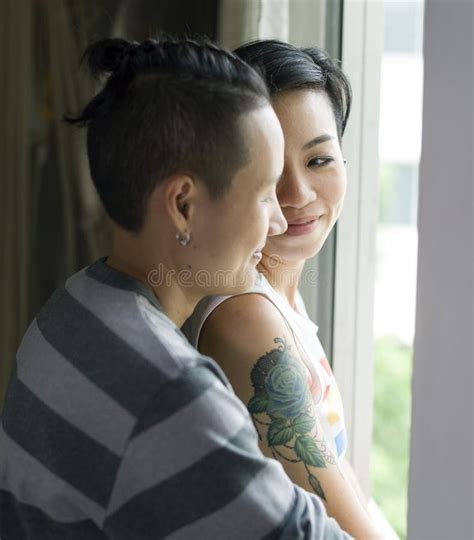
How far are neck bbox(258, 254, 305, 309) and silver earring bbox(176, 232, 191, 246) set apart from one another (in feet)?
1.22

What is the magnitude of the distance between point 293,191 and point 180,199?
31cm

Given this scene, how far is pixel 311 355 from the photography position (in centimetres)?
113

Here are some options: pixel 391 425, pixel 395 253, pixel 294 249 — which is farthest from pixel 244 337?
pixel 391 425

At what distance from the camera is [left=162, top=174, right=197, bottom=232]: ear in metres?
0.85

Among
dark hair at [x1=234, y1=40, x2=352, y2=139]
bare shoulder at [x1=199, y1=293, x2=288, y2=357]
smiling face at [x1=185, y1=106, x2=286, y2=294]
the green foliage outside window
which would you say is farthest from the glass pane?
smiling face at [x1=185, y1=106, x2=286, y2=294]

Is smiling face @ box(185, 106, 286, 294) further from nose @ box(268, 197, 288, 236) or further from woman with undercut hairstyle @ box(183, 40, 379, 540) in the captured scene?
woman with undercut hairstyle @ box(183, 40, 379, 540)

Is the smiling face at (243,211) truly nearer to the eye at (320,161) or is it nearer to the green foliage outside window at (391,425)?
the eye at (320,161)

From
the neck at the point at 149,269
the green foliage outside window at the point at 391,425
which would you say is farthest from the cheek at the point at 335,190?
the green foliage outside window at the point at 391,425

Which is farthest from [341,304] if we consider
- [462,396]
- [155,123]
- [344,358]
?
[155,123]

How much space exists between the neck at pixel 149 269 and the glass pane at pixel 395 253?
2751 millimetres

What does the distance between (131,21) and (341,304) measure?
86 cm

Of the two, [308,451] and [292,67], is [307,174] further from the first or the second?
[308,451]

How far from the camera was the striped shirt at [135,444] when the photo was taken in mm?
767

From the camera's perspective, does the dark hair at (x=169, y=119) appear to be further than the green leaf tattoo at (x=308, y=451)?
No
